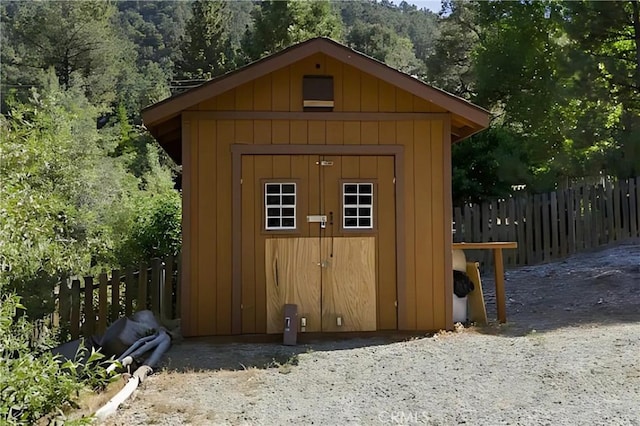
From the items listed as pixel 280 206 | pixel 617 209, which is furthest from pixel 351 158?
pixel 617 209

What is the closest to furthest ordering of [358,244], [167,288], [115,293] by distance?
1. [358,244]
2. [115,293]
3. [167,288]

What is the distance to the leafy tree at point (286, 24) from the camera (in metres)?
28.3

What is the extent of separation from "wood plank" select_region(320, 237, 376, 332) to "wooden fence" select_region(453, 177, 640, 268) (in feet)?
21.0

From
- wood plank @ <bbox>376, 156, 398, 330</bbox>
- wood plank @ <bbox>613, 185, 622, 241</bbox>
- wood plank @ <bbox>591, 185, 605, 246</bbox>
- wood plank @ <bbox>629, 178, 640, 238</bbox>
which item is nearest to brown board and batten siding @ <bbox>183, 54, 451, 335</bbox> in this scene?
wood plank @ <bbox>376, 156, 398, 330</bbox>

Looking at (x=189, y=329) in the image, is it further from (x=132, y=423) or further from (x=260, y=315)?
(x=132, y=423)

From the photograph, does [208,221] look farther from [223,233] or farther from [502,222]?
[502,222]

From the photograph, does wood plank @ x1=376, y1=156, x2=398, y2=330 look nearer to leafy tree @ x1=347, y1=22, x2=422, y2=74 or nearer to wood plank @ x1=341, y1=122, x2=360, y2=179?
wood plank @ x1=341, y1=122, x2=360, y2=179

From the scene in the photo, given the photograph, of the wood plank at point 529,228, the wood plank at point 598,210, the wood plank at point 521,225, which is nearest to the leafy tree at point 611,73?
the wood plank at point 598,210

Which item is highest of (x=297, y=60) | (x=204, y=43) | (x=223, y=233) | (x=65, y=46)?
(x=204, y=43)

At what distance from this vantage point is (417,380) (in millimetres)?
5527

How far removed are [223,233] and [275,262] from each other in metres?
0.68

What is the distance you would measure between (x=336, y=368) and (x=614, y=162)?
35.0ft

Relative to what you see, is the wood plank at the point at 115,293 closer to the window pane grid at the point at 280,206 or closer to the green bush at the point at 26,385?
the window pane grid at the point at 280,206

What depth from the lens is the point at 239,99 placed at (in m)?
7.37
